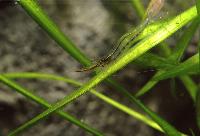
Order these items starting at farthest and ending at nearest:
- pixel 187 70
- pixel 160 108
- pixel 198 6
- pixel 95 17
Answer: pixel 160 108
pixel 95 17
pixel 187 70
pixel 198 6

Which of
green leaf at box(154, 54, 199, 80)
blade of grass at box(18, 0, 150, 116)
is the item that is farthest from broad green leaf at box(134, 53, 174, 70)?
blade of grass at box(18, 0, 150, 116)

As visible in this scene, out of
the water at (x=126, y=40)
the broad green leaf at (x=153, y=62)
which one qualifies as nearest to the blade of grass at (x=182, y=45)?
the broad green leaf at (x=153, y=62)

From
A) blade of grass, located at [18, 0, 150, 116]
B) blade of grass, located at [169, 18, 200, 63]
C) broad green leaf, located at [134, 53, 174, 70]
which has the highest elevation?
blade of grass, located at [169, 18, 200, 63]

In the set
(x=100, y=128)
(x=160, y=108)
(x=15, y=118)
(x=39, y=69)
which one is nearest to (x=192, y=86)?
(x=160, y=108)

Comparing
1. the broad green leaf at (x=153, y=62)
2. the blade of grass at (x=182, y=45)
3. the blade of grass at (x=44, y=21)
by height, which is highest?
the blade of grass at (x=182, y=45)

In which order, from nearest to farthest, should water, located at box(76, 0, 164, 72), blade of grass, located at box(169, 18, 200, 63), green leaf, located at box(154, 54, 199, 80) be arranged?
water, located at box(76, 0, 164, 72)
green leaf, located at box(154, 54, 199, 80)
blade of grass, located at box(169, 18, 200, 63)

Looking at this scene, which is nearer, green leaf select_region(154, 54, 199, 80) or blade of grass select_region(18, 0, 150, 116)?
blade of grass select_region(18, 0, 150, 116)

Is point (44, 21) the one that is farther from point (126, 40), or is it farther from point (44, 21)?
point (126, 40)

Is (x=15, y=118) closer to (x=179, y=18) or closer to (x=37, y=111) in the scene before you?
(x=37, y=111)

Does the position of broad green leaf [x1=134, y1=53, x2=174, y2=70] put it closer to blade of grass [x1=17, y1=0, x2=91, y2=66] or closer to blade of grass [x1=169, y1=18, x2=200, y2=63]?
blade of grass [x1=169, y1=18, x2=200, y2=63]

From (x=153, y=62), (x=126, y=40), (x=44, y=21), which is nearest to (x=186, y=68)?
(x=153, y=62)

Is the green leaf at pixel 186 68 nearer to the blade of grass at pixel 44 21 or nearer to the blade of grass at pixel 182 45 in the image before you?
the blade of grass at pixel 182 45
